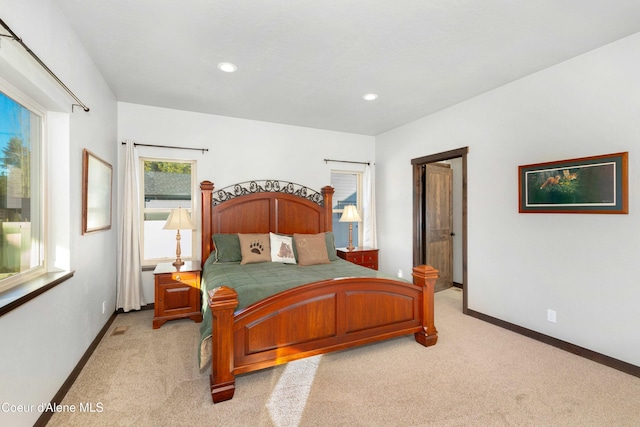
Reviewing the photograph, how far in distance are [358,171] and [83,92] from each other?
3.92 m

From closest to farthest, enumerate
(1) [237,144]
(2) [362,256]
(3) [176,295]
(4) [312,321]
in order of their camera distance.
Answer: (4) [312,321] → (3) [176,295] → (1) [237,144] → (2) [362,256]

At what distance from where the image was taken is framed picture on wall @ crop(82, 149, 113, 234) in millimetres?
2553

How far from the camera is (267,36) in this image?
7.86 feet

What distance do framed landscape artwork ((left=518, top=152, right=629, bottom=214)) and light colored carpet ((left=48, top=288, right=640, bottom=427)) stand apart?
1.35 metres

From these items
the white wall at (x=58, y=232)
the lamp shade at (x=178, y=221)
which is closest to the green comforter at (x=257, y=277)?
the lamp shade at (x=178, y=221)

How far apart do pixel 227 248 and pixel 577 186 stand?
12.1 ft

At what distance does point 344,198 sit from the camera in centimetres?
542

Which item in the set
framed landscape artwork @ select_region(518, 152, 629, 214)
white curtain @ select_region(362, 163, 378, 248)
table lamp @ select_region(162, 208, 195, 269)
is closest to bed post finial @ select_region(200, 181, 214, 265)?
table lamp @ select_region(162, 208, 195, 269)

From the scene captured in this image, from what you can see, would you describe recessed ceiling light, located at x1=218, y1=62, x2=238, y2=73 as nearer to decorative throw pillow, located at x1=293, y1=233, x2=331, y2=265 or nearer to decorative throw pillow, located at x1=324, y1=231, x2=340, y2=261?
decorative throw pillow, located at x1=293, y1=233, x2=331, y2=265

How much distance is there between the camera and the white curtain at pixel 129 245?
12.1ft

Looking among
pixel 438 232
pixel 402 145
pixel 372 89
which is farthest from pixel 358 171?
pixel 372 89

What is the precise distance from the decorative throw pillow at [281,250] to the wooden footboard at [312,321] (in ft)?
4.17

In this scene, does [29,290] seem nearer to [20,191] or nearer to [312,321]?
[20,191]

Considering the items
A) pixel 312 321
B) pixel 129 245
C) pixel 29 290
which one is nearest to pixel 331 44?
pixel 312 321
